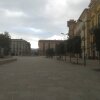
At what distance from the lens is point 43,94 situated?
13.7 metres

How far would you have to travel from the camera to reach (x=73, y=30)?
514ft

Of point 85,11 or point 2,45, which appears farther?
point 2,45

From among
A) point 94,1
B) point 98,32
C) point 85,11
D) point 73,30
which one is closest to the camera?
point 98,32

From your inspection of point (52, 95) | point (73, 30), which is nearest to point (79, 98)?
point (52, 95)

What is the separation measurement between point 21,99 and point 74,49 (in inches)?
2076

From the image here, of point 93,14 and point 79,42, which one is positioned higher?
point 93,14

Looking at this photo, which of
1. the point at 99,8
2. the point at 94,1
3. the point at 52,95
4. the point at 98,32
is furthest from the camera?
the point at 94,1

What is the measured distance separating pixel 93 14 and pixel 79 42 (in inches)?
1158

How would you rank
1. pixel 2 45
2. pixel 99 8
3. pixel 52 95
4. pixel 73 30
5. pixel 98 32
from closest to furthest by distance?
1. pixel 52 95
2. pixel 98 32
3. pixel 99 8
4. pixel 2 45
5. pixel 73 30

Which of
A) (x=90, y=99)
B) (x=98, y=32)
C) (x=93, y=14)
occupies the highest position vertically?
(x=93, y=14)

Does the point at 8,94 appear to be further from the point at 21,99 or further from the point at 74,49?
the point at 74,49

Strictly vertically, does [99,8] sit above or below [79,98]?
above

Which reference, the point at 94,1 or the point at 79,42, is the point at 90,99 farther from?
the point at 94,1

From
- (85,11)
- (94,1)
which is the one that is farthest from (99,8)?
(85,11)
